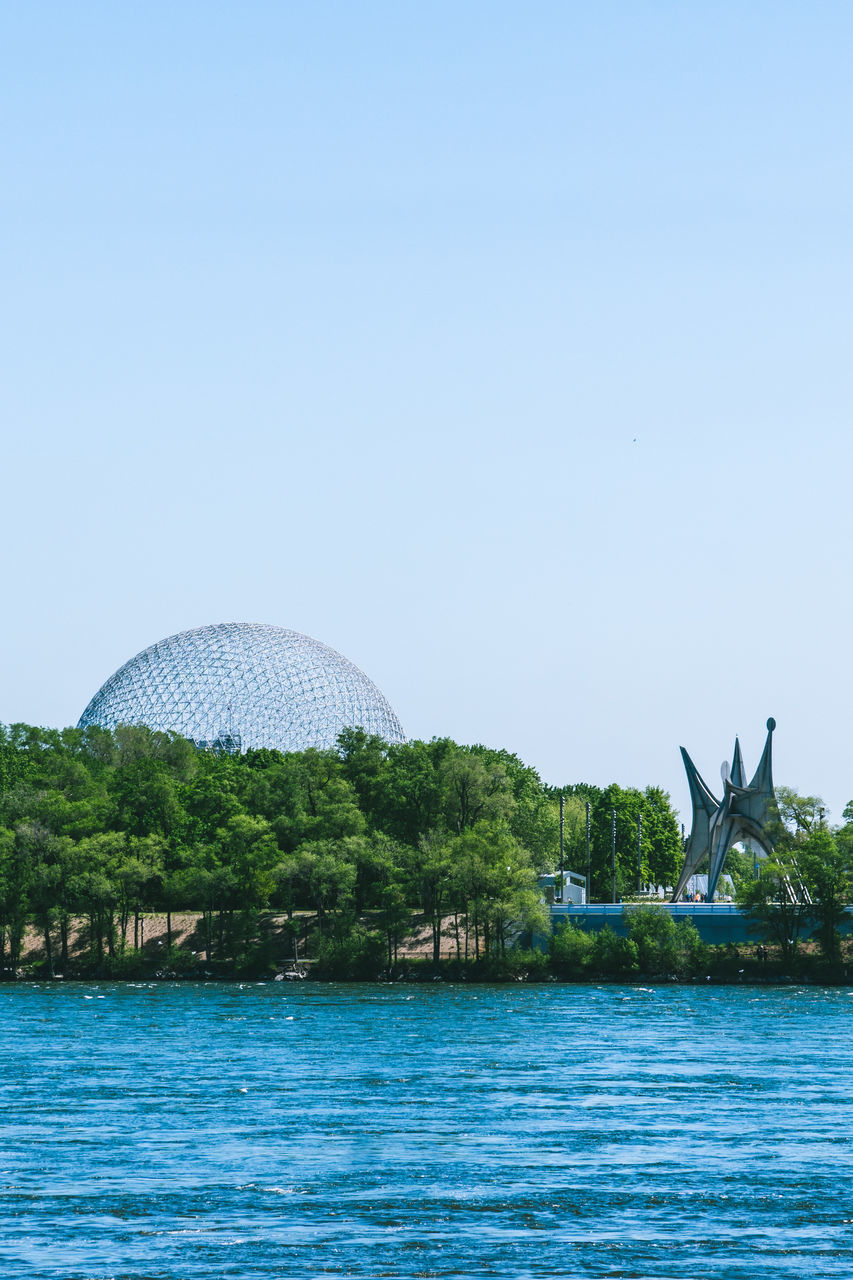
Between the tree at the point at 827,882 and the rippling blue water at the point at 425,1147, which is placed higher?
the tree at the point at 827,882

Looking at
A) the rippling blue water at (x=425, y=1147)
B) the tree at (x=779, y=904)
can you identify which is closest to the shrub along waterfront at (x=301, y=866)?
the tree at (x=779, y=904)

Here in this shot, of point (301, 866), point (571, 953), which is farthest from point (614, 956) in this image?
point (301, 866)

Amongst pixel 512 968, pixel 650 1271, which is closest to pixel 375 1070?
pixel 650 1271

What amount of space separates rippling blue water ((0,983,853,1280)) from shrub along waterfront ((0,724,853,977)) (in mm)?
28521

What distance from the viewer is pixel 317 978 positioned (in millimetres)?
115000

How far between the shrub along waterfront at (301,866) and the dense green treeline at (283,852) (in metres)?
0.16

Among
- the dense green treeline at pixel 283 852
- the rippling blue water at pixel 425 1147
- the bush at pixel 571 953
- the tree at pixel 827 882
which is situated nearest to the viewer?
the rippling blue water at pixel 425 1147

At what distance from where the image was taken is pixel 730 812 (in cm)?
12706

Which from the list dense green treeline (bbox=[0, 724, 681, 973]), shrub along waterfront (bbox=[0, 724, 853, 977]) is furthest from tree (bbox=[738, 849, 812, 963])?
dense green treeline (bbox=[0, 724, 681, 973])

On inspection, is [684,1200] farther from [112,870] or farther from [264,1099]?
[112,870]

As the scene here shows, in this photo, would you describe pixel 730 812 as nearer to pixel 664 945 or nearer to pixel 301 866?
pixel 664 945

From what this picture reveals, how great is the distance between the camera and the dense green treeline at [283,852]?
377ft

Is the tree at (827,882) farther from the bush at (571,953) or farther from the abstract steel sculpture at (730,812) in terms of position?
the bush at (571,953)

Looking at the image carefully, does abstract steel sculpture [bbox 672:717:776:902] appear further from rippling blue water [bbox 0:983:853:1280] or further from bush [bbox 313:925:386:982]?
rippling blue water [bbox 0:983:853:1280]
